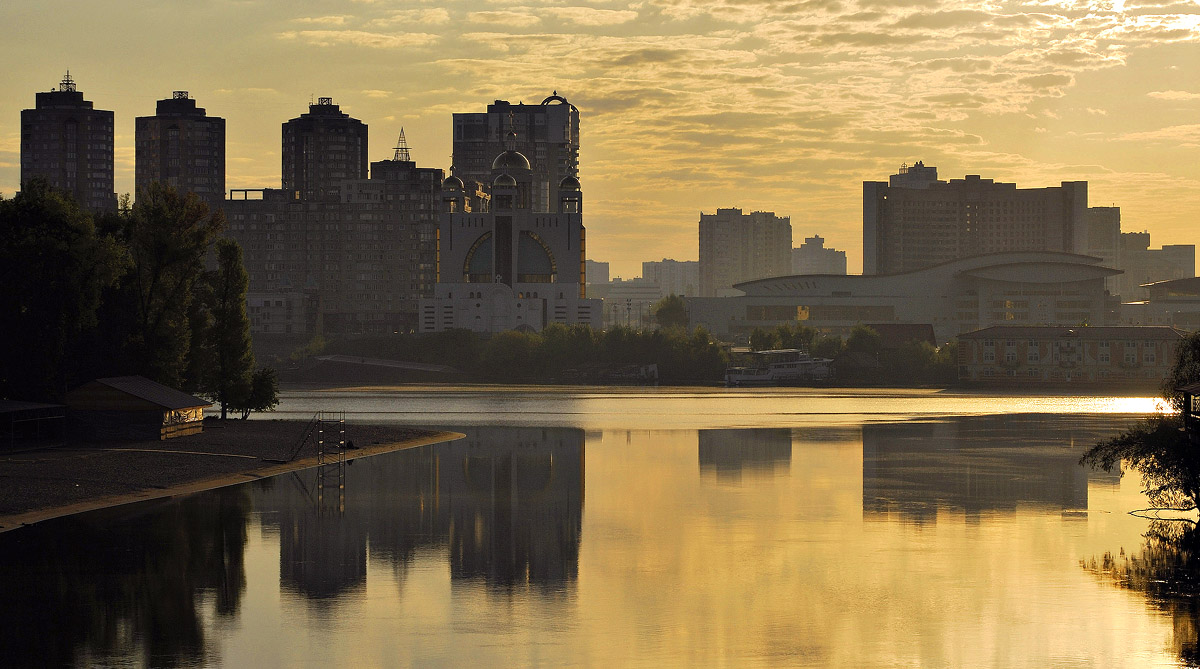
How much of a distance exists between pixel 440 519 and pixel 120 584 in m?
17.7

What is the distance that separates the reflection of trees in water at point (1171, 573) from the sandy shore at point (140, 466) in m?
41.0

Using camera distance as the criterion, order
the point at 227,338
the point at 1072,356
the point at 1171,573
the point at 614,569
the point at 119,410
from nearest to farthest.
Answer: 1. the point at 1171,573
2. the point at 614,569
3. the point at 119,410
4. the point at 227,338
5. the point at 1072,356

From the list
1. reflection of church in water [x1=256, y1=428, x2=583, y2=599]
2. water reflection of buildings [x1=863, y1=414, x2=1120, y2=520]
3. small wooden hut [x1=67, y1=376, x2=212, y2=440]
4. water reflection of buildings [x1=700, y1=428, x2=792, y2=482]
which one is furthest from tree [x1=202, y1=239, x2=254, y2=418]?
water reflection of buildings [x1=863, y1=414, x2=1120, y2=520]

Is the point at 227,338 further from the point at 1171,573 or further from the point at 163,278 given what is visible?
the point at 1171,573

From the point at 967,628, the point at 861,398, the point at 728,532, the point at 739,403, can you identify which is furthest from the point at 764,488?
the point at 861,398

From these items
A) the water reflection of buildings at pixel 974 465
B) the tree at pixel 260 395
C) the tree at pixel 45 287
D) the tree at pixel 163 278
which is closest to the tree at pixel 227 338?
the tree at pixel 260 395

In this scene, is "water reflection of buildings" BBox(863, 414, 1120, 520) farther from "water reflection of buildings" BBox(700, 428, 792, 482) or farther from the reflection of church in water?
the reflection of church in water

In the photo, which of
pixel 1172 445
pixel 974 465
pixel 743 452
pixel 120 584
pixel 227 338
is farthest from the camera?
pixel 227 338

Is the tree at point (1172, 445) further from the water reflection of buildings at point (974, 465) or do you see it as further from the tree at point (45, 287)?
the tree at point (45, 287)

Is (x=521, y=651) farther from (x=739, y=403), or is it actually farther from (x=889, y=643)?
(x=739, y=403)

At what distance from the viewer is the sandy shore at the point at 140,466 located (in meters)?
60.8

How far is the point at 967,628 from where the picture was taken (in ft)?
134

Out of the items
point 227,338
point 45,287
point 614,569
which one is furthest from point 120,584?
point 227,338

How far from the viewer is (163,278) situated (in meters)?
92.2
